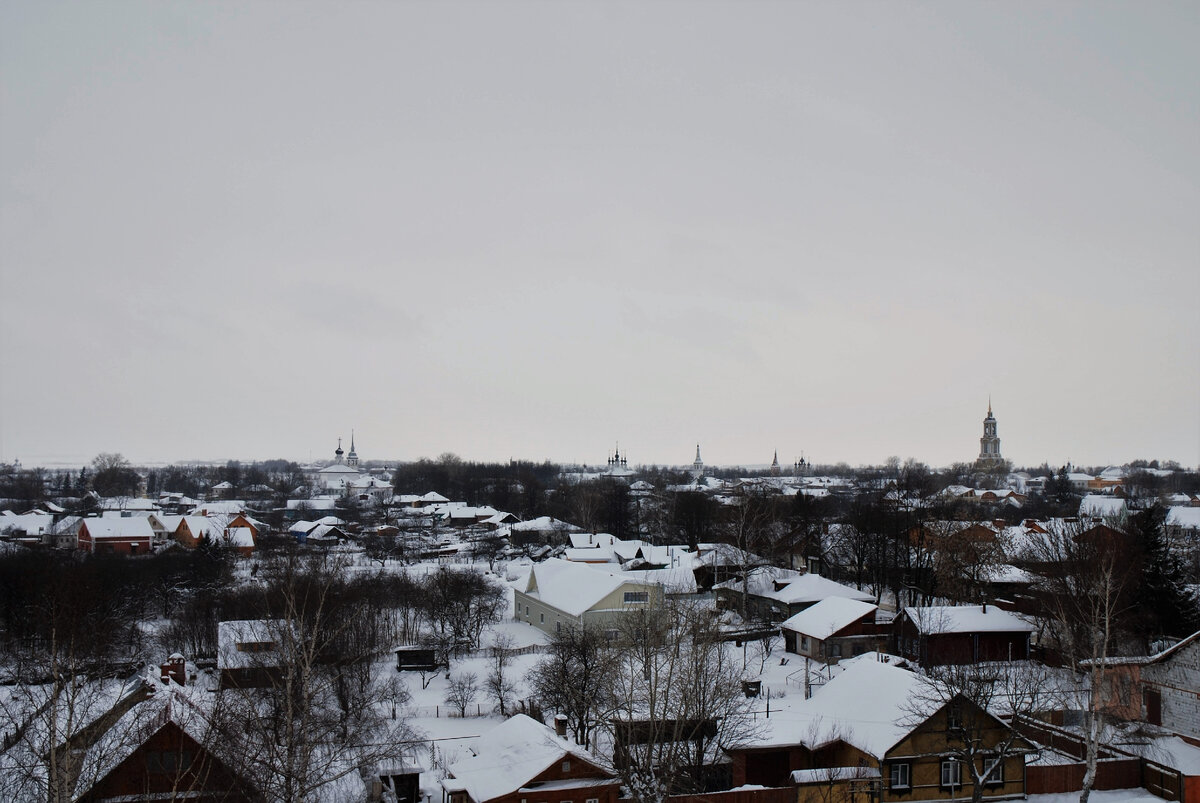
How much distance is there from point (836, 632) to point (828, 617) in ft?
3.32

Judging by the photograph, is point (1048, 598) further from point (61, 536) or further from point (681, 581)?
point (61, 536)

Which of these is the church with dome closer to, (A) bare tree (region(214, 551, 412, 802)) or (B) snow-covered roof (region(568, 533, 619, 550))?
(B) snow-covered roof (region(568, 533, 619, 550))

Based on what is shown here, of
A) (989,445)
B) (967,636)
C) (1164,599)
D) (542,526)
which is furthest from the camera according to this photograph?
(989,445)

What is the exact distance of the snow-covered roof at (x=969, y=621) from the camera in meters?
29.3

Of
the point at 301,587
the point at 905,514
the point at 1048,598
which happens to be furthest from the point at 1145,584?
the point at 301,587

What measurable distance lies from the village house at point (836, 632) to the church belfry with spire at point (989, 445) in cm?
14269

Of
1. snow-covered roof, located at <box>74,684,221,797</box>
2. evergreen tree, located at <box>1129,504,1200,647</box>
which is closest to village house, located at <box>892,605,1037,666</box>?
evergreen tree, located at <box>1129,504,1200,647</box>

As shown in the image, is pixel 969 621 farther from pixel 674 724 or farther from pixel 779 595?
pixel 674 724

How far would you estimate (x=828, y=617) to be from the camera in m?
32.1

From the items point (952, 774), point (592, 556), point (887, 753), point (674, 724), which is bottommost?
point (592, 556)

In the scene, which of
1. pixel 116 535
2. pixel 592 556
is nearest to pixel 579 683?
pixel 592 556

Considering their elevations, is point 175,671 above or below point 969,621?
below

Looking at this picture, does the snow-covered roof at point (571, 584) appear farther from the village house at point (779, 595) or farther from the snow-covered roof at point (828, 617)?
the snow-covered roof at point (828, 617)

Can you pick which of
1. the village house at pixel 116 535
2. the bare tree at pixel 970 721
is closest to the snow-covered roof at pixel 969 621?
the bare tree at pixel 970 721
